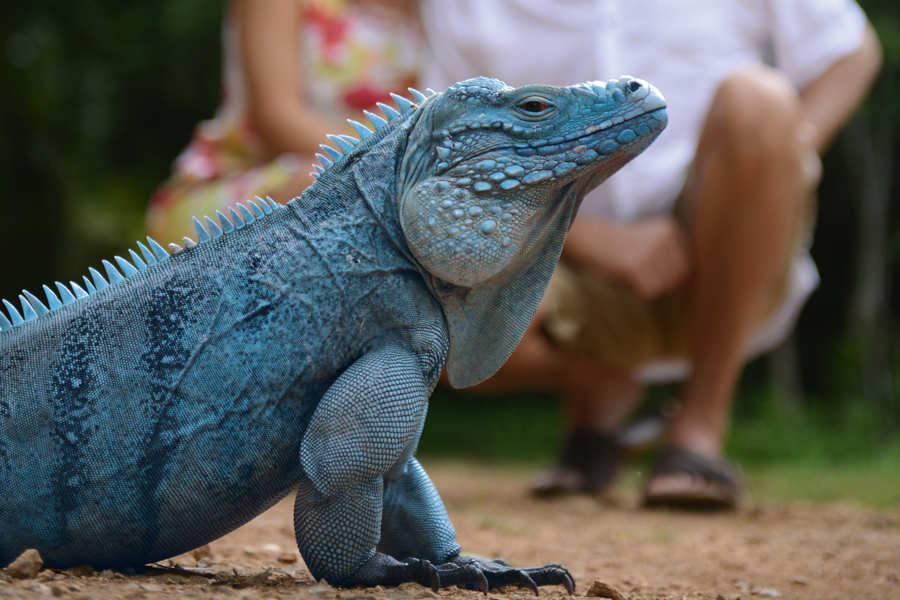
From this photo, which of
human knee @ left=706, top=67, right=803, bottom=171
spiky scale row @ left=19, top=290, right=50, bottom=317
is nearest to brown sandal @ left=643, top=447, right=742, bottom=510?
human knee @ left=706, top=67, right=803, bottom=171

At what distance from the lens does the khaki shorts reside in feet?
18.6

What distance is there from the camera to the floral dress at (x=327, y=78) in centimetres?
588

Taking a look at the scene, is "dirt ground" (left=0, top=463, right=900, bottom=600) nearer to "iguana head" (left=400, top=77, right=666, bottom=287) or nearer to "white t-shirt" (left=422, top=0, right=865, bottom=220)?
"iguana head" (left=400, top=77, right=666, bottom=287)

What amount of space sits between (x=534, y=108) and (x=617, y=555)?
1961 millimetres

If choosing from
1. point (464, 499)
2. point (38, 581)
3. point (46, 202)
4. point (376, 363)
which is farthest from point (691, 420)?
point (46, 202)

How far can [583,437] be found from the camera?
6.15 m

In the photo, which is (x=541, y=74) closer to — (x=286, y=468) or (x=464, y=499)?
(x=464, y=499)

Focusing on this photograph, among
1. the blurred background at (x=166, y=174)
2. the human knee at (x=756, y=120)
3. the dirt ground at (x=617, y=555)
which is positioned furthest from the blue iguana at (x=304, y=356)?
the blurred background at (x=166, y=174)

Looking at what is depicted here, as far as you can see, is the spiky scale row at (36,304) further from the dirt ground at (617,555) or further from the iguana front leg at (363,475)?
the iguana front leg at (363,475)

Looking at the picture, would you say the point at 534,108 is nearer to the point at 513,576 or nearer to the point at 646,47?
the point at 513,576

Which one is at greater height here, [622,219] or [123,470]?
[622,219]

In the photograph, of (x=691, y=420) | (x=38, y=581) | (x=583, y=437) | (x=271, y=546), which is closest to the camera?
(x=38, y=581)

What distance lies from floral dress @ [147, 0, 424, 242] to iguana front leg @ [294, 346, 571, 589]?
3.52 metres

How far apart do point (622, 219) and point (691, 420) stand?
116 cm
